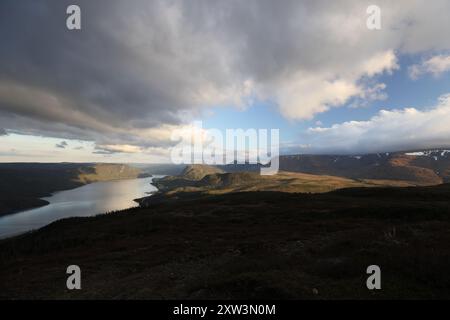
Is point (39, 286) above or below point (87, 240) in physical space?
above

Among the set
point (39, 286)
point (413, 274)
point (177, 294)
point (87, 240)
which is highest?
point (413, 274)

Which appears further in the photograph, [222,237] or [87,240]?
[87,240]

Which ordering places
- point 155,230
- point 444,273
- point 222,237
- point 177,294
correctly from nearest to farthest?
point 444,273, point 177,294, point 222,237, point 155,230

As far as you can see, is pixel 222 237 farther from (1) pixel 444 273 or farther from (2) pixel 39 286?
(1) pixel 444 273

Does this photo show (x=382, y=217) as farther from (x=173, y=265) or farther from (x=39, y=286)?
(x=39, y=286)

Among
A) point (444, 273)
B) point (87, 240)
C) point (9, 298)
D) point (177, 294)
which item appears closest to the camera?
point (444, 273)
